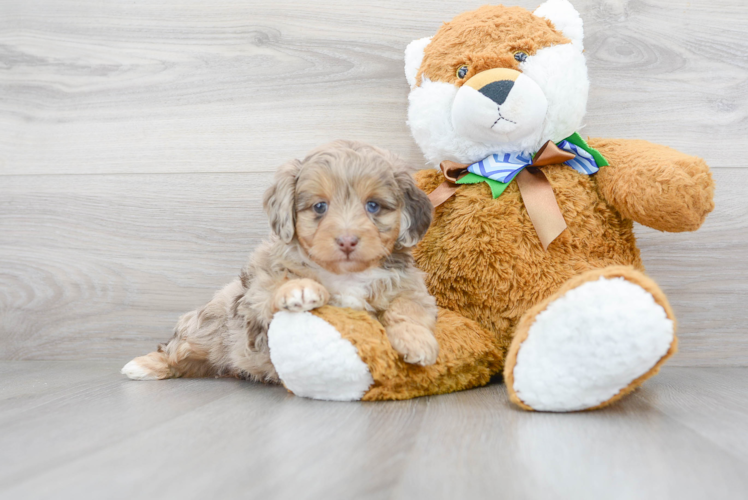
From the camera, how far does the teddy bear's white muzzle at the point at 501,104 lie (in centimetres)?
145

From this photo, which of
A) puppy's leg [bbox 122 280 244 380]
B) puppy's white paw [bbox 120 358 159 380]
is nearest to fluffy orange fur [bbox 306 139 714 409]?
puppy's leg [bbox 122 280 244 380]

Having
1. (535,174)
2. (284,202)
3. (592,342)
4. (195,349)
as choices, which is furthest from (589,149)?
(195,349)

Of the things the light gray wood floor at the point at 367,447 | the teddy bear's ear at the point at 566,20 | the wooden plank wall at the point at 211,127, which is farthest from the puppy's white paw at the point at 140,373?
the teddy bear's ear at the point at 566,20

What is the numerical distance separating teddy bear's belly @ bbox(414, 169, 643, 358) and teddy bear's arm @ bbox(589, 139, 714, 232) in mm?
71

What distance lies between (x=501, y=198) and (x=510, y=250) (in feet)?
0.49

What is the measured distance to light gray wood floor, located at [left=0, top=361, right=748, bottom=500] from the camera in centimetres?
79

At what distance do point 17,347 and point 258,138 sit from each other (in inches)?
46.6

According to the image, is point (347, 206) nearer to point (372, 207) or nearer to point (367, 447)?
point (372, 207)

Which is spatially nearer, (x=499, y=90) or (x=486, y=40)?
(x=499, y=90)

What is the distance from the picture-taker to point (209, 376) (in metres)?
1.75

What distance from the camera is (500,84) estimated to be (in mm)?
1452

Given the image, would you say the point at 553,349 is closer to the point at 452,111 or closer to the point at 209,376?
the point at 452,111

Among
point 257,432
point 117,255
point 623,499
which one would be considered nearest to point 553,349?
point 623,499

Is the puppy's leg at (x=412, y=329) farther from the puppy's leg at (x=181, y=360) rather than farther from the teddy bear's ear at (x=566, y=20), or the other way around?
the teddy bear's ear at (x=566, y=20)
